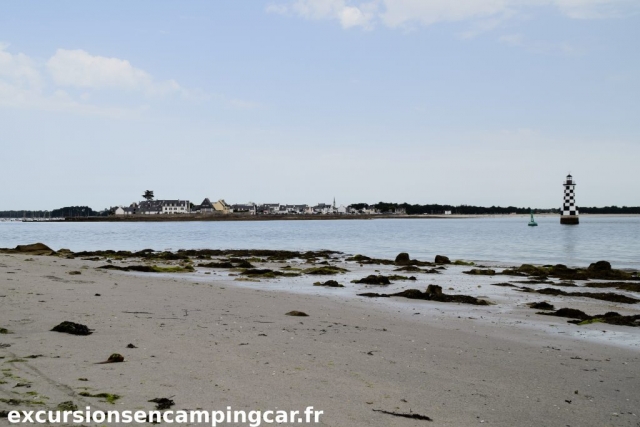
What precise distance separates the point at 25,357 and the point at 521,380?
5.82m

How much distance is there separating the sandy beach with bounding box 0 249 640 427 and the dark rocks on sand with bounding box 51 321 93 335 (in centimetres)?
15

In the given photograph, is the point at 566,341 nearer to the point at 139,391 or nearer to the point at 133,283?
the point at 139,391

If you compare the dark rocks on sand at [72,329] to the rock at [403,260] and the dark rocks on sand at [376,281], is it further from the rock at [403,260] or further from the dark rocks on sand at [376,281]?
the rock at [403,260]

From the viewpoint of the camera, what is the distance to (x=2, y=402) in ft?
14.4

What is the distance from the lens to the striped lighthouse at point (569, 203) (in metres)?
76.9

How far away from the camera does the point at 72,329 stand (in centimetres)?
738

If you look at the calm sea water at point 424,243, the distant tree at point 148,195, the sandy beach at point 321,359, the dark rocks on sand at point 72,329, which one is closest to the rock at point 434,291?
the sandy beach at point 321,359

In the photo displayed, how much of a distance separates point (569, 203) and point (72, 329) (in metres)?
88.2

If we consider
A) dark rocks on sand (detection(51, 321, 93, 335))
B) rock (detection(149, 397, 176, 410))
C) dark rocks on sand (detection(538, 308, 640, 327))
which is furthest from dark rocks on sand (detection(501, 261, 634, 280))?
rock (detection(149, 397, 176, 410))

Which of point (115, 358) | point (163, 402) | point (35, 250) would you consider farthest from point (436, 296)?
point (35, 250)

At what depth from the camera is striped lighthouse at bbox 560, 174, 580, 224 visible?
252 feet

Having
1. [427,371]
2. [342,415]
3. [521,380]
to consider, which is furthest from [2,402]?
[521,380]

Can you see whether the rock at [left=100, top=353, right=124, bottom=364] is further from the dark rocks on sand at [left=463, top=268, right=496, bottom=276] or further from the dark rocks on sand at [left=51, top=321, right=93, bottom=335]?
the dark rocks on sand at [left=463, top=268, right=496, bottom=276]

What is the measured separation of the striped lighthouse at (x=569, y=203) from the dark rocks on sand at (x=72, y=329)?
260 feet
